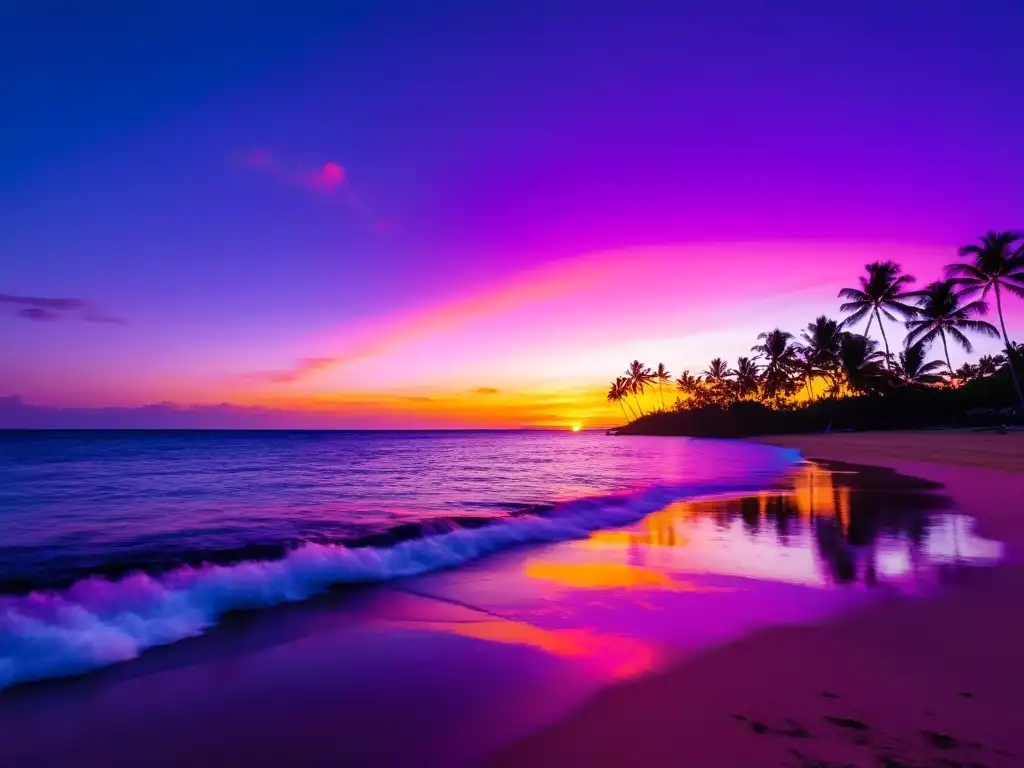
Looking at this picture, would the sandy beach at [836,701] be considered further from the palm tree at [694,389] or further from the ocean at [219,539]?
the palm tree at [694,389]

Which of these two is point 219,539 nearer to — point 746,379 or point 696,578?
point 696,578

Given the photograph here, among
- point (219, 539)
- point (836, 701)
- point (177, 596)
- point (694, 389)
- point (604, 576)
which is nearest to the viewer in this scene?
point (836, 701)

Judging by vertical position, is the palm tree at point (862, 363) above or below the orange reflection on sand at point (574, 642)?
above

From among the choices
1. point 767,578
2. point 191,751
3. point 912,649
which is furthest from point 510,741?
point 767,578

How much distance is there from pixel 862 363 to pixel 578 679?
67179 millimetres

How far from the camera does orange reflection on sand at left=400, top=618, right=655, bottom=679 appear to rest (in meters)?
4.76

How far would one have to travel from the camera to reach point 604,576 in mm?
7711

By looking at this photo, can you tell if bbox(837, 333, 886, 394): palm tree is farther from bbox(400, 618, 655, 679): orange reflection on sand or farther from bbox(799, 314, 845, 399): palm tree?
bbox(400, 618, 655, 679): orange reflection on sand

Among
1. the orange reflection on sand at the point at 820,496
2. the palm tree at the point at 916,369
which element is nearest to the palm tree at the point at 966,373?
the palm tree at the point at 916,369

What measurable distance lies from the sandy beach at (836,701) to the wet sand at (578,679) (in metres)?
0.02

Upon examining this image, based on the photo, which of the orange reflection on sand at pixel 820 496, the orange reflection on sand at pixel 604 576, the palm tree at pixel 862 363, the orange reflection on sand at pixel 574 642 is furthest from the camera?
the palm tree at pixel 862 363

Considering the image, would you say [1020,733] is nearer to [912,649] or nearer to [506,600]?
[912,649]

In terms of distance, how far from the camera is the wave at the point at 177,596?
516 cm

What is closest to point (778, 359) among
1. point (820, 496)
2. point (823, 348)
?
point (823, 348)
